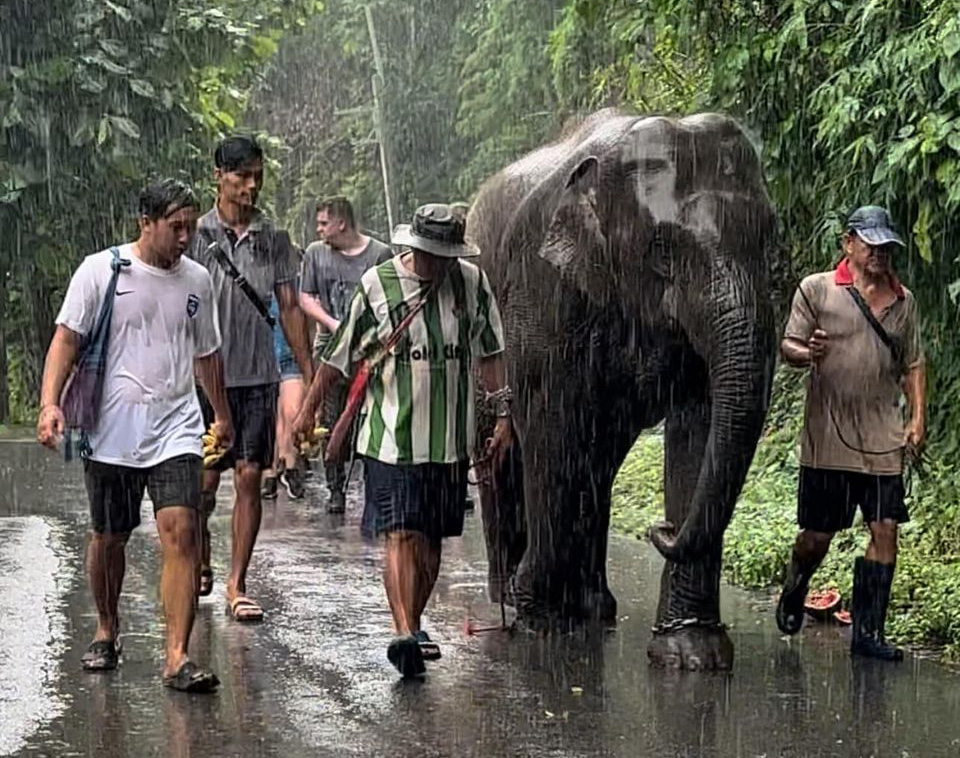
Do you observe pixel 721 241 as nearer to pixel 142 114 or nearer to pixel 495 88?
pixel 142 114

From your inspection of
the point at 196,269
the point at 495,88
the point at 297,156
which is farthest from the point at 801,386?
the point at 297,156


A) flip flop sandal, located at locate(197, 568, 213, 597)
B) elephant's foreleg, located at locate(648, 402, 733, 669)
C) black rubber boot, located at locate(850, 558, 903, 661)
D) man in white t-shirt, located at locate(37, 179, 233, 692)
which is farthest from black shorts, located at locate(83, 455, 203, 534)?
black rubber boot, located at locate(850, 558, 903, 661)

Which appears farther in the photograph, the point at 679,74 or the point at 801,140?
the point at 679,74

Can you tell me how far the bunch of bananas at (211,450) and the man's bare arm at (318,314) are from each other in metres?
2.93

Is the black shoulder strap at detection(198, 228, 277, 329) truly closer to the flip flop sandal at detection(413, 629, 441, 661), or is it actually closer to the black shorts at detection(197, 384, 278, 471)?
the black shorts at detection(197, 384, 278, 471)

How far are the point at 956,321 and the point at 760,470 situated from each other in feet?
11.8

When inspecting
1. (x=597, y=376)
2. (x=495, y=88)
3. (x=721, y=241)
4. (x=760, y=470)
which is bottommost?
(x=760, y=470)

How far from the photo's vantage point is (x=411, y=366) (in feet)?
26.5

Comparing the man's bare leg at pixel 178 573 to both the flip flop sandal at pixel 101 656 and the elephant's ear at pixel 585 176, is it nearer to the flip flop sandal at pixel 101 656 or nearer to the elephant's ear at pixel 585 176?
the flip flop sandal at pixel 101 656

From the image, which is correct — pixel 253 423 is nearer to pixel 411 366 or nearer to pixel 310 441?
pixel 310 441

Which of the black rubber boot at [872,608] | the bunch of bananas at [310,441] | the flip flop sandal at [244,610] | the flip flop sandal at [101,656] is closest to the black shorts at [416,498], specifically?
the bunch of bananas at [310,441]

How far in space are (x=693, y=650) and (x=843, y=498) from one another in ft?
3.27

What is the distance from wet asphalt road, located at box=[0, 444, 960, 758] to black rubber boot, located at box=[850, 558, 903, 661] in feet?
0.37

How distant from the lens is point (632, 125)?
8.67 m
